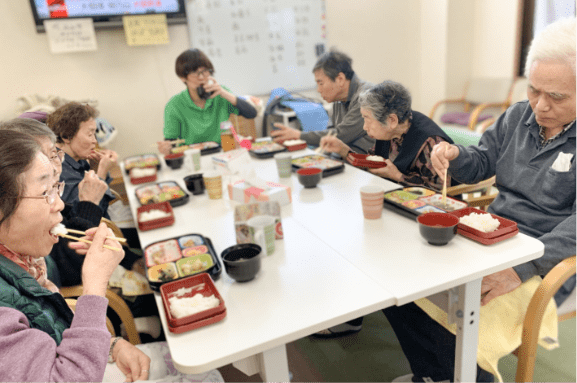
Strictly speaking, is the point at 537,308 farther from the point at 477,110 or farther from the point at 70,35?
the point at 70,35

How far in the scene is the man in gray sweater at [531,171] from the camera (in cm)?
115

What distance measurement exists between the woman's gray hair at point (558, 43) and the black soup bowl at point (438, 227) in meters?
0.52

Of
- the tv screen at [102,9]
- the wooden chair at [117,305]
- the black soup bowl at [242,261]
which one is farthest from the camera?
the tv screen at [102,9]

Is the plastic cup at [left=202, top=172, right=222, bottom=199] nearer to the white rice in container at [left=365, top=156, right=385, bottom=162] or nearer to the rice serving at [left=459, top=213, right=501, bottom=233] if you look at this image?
the white rice in container at [left=365, top=156, right=385, bottom=162]

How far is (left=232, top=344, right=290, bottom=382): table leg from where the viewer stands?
90 cm

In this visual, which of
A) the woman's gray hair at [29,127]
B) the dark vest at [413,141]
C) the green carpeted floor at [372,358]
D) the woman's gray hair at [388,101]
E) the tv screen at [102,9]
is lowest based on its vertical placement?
the green carpeted floor at [372,358]

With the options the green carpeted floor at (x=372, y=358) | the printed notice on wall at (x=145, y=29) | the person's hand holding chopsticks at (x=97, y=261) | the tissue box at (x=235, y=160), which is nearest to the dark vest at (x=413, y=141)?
the tissue box at (x=235, y=160)

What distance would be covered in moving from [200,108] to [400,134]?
5.89 feet

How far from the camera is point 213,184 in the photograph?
1721 mm

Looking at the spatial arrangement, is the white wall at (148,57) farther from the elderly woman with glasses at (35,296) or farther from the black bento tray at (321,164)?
the elderly woman with glasses at (35,296)

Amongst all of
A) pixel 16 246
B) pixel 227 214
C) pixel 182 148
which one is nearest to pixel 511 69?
pixel 182 148

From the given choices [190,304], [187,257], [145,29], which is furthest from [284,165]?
[145,29]

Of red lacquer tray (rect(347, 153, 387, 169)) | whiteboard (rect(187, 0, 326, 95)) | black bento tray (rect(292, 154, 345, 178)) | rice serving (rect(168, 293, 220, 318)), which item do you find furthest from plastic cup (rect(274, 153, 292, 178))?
whiteboard (rect(187, 0, 326, 95))

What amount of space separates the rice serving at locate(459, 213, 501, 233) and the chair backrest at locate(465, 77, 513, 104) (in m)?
3.13
